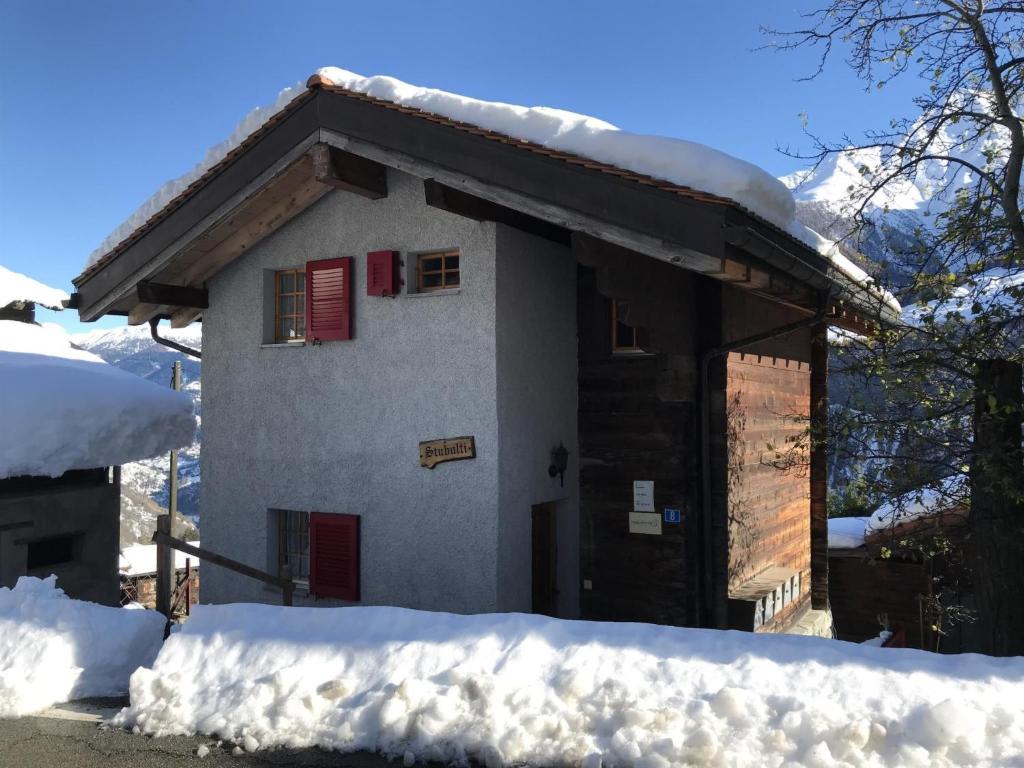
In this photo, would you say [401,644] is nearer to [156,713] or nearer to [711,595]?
[156,713]

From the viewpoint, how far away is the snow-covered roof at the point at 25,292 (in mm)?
11523

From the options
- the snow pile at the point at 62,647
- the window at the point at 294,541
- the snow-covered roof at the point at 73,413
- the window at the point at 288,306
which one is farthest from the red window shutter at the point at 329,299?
the snow pile at the point at 62,647

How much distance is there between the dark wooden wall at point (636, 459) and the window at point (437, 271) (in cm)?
153

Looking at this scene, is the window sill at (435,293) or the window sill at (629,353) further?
the window sill at (629,353)

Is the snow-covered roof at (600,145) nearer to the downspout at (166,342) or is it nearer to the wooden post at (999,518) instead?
the wooden post at (999,518)

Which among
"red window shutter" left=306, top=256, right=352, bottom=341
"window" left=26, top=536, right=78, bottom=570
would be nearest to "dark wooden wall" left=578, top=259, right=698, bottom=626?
"red window shutter" left=306, top=256, right=352, bottom=341

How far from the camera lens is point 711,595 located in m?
8.46

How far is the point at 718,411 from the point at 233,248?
5.74 metres

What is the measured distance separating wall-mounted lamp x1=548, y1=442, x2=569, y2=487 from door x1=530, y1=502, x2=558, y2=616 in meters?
0.38

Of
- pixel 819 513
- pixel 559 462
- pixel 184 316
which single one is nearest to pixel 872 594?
pixel 819 513

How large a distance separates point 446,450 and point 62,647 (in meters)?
3.58

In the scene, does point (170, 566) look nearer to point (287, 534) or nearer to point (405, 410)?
point (287, 534)

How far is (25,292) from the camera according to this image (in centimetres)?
1167

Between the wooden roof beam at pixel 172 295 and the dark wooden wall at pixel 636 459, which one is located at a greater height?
the wooden roof beam at pixel 172 295
